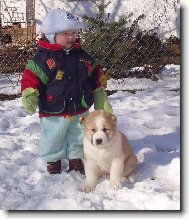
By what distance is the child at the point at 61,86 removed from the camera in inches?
137

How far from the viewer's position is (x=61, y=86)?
3.50 m

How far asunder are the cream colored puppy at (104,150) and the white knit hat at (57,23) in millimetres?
711

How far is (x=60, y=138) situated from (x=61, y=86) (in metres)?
0.44

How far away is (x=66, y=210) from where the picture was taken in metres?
3.00

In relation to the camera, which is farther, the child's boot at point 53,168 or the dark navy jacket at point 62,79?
the child's boot at point 53,168

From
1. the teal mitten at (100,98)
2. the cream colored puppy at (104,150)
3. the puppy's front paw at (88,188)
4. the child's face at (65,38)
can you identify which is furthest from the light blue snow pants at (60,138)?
the child's face at (65,38)

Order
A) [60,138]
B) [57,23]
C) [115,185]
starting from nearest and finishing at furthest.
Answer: [115,185] → [57,23] → [60,138]

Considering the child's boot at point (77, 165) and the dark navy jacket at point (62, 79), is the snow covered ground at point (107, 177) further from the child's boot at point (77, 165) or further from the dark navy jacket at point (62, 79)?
the dark navy jacket at point (62, 79)

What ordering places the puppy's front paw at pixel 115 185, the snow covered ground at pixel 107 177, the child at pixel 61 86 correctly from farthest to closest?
the child at pixel 61 86
the puppy's front paw at pixel 115 185
the snow covered ground at pixel 107 177

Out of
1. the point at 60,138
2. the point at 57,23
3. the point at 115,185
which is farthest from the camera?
the point at 60,138

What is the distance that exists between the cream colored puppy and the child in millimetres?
274

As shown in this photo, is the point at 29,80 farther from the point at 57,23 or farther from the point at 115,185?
the point at 115,185

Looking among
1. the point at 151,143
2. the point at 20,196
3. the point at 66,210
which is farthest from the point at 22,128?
the point at 66,210

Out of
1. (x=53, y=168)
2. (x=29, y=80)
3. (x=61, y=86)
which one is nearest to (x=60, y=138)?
(x=53, y=168)
